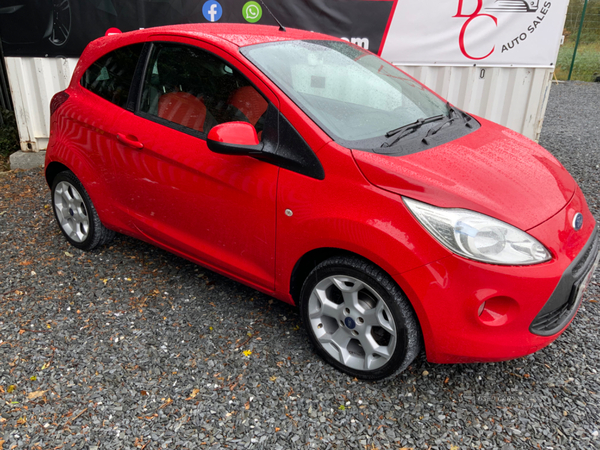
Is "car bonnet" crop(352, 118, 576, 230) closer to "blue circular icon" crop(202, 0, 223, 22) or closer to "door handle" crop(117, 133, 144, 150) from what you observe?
"door handle" crop(117, 133, 144, 150)

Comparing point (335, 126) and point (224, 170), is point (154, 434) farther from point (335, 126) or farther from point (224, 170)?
point (335, 126)

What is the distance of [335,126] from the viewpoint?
2521 millimetres

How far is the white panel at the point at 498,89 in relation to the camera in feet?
19.3

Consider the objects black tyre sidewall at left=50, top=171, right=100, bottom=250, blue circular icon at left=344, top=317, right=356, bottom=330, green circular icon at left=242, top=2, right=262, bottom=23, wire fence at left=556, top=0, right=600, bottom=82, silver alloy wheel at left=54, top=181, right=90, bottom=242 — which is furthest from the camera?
wire fence at left=556, top=0, right=600, bottom=82

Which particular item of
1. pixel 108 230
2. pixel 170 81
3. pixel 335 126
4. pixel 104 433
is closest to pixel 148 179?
pixel 170 81

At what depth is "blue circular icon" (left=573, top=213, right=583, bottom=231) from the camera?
2.39m

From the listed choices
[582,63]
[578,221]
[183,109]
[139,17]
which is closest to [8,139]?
[139,17]

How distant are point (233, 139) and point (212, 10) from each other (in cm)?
392

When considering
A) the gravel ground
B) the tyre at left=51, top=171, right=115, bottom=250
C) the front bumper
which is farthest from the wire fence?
the tyre at left=51, top=171, right=115, bottom=250

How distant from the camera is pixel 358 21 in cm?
580

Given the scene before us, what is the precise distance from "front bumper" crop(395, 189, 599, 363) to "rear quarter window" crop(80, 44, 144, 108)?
2.25 metres

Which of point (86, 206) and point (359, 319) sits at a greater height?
point (359, 319)

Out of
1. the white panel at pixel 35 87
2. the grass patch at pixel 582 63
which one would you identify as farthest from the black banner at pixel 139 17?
the grass patch at pixel 582 63

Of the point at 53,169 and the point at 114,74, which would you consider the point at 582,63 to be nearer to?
the point at 114,74
